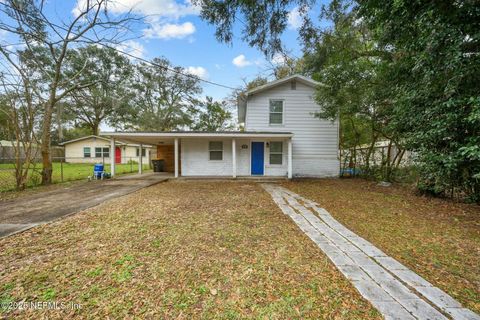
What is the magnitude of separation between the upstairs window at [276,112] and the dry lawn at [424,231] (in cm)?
499

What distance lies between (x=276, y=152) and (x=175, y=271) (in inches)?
373

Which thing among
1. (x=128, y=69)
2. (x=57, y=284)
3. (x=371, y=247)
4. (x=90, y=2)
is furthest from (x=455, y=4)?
(x=128, y=69)

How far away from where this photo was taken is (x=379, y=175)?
33.9 ft

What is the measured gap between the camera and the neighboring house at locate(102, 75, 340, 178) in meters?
11.2

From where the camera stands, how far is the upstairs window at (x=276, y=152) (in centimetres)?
1143

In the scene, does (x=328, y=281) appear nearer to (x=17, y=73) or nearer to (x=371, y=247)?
(x=371, y=247)

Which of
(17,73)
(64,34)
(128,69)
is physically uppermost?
(128,69)

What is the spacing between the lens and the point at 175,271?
2.58 m

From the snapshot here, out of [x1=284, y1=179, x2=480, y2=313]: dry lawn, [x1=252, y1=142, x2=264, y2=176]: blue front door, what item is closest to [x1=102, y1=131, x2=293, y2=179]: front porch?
[x1=252, y1=142, x2=264, y2=176]: blue front door

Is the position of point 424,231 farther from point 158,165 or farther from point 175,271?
point 158,165

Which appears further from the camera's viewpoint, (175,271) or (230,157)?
(230,157)

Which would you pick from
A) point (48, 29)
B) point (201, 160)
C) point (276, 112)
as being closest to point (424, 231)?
point (276, 112)

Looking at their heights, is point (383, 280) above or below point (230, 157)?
below

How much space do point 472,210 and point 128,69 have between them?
29.0m
